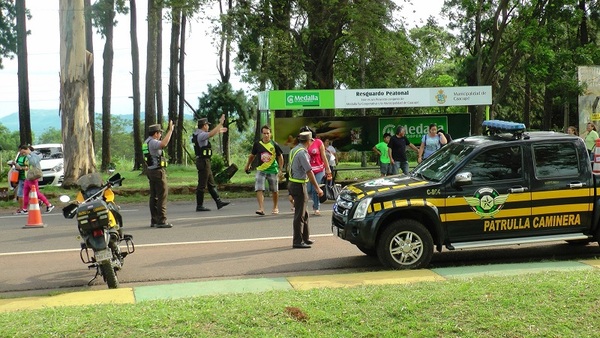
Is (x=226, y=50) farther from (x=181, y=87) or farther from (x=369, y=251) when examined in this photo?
(x=369, y=251)

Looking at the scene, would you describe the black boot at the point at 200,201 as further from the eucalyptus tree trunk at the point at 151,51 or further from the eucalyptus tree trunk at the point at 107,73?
the eucalyptus tree trunk at the point at 107,73

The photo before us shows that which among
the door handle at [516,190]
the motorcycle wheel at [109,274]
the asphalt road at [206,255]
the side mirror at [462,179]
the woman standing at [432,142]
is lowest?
the asphalt road at [206,255]

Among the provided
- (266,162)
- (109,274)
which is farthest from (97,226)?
(266,162)

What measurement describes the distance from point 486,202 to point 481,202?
64mm

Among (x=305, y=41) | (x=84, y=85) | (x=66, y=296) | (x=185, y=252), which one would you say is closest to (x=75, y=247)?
(x=185, y=252)

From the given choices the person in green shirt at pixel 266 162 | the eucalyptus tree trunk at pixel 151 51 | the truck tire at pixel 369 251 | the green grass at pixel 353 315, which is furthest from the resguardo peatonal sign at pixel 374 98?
the green grass at pixel 353 315

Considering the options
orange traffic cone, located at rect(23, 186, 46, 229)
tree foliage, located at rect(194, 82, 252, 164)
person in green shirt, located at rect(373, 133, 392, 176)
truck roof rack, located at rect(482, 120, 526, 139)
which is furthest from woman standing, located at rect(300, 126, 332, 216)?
tree foliage, located at rect(194, 82, 252, 164)

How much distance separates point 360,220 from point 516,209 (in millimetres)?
1980

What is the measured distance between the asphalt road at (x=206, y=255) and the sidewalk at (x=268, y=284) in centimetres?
61

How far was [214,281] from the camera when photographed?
8297 millimetres

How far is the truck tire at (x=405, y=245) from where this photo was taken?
28.6 feet

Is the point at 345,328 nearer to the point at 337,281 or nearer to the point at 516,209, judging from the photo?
the point at 337,281

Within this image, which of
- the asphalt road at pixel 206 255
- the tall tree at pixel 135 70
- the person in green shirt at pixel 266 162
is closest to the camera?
the asphalt road at pixel 206 255

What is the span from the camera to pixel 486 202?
8875 millimetres
